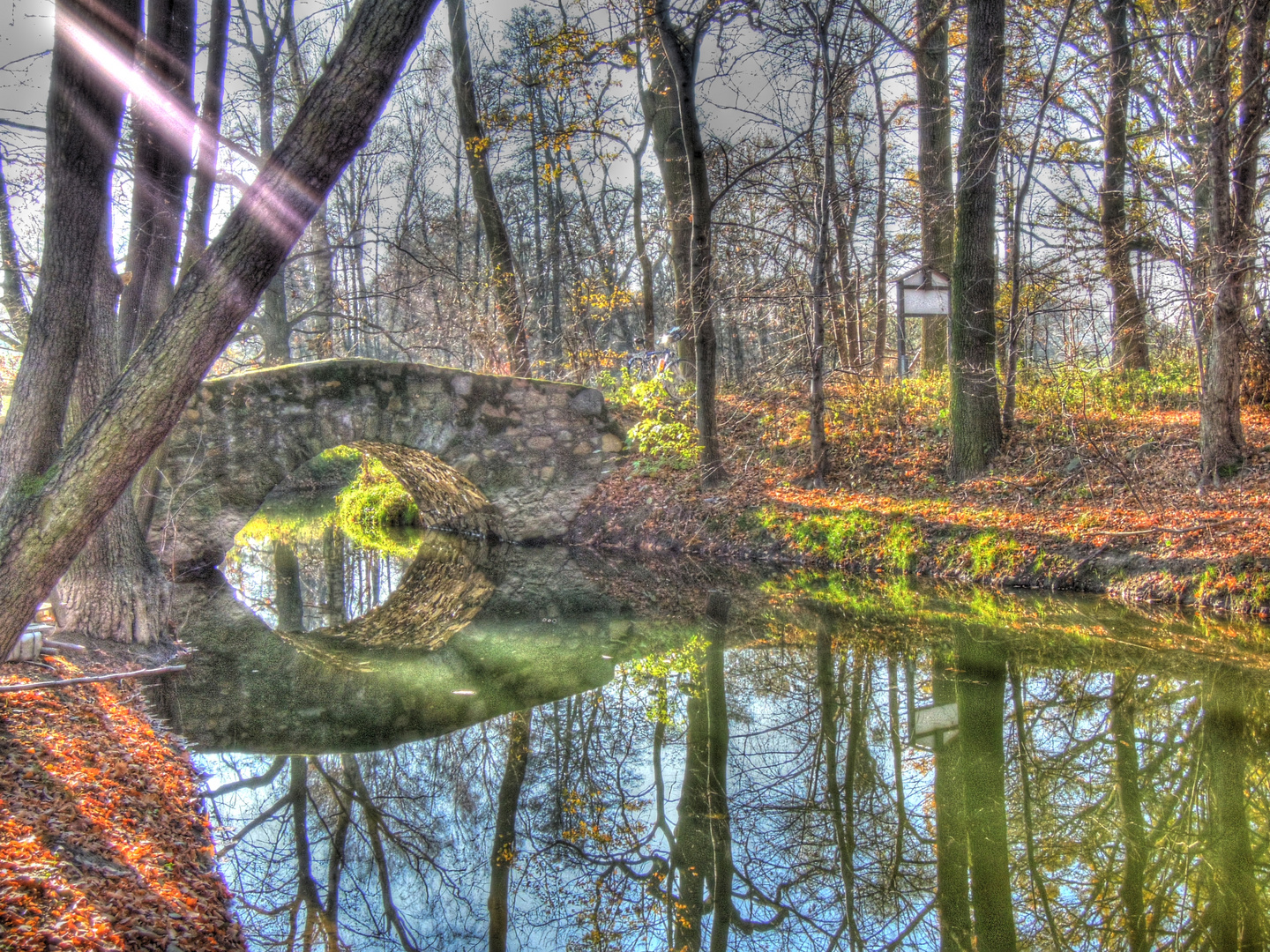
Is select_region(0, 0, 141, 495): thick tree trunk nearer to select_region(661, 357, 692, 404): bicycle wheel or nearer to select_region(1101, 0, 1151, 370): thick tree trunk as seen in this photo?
select_region(661, 357, 692, 404): bicycle wheel

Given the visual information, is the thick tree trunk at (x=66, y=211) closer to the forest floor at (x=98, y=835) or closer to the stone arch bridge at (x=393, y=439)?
the forest floor at (x=98, y=835)

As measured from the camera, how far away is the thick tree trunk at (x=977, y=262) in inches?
339

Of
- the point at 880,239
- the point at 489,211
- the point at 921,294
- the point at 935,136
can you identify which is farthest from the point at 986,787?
the point at 489,211

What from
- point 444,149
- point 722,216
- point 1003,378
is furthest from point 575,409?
point 444,149

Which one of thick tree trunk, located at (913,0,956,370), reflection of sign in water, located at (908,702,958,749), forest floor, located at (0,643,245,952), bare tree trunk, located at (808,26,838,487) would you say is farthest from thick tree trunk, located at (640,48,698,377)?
forest floor, located at (0,643,245,952)

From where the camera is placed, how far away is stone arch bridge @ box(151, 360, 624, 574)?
9.26 meters

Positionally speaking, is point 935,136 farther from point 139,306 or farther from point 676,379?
point 139,306

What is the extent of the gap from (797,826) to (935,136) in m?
9.94

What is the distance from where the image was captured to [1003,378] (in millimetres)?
9836

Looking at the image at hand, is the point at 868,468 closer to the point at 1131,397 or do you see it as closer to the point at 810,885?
the point at 1131,397

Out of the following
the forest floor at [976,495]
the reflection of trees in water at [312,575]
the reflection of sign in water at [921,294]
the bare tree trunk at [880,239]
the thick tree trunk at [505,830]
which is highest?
the bare tree trunk at [880,239]

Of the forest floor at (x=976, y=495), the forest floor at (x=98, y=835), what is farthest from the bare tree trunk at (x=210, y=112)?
the forest floor at (x=976, y=495)

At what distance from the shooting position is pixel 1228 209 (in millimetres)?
7027

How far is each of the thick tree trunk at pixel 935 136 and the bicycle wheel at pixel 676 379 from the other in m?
3.18
